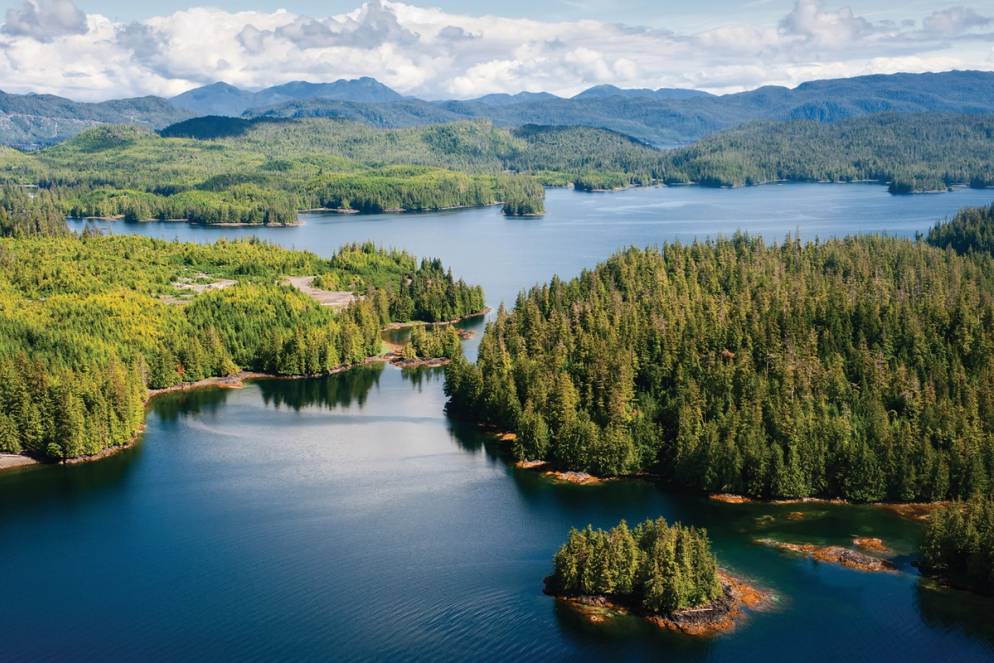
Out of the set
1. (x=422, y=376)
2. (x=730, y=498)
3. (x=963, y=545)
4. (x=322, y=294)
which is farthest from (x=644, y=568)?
(x=322, y=294)

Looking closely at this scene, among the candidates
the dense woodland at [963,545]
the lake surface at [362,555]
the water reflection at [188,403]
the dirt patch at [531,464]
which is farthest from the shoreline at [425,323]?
the dense woodland at [963,545]

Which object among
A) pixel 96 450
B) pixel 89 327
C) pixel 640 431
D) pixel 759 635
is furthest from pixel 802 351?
pixel 89 327

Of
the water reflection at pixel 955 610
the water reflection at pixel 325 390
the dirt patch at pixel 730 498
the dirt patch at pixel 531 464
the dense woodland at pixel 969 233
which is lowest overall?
the water reflection at pixel 955 610

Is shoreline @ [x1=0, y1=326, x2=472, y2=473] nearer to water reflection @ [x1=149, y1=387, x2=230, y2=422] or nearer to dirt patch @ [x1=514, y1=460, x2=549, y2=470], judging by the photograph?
water reflection @ [x1=149, y1=387, x2=230, y2=422]

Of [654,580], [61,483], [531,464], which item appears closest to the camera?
[654,580]

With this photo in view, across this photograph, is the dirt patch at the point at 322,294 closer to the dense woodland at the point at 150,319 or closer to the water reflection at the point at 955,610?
the dense woodland at the point at 150,319

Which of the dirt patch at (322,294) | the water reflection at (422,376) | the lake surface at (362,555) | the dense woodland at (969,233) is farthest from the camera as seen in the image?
the dense woodland at (969,233)

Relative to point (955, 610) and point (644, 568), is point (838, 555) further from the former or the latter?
point (644, 568)
